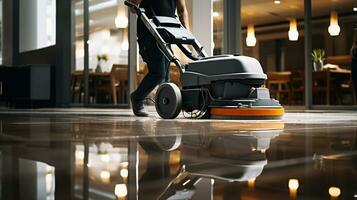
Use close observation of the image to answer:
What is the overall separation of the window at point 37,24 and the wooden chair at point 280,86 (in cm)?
376

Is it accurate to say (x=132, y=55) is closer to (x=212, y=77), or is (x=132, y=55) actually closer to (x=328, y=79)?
(x=328, y=79)

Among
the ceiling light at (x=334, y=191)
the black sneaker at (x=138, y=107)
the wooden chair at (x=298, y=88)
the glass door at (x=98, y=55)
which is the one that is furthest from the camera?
the glass door at (x=98, y=55)

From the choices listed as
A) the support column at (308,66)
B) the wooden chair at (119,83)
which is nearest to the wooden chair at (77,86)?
the wooden chair at (119,83)

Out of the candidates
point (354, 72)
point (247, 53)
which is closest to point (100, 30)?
point (247, 53)

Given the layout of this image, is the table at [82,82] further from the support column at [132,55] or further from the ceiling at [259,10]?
the support column at [132,55]

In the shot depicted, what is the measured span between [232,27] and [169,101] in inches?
120

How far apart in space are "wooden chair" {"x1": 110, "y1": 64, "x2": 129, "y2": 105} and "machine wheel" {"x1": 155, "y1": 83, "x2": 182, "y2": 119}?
11.9 ft

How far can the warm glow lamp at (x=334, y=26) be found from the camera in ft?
20.7

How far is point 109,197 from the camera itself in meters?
0.63

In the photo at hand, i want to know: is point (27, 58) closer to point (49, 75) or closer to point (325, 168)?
point (49, 75)

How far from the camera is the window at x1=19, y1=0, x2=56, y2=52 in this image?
27.7ft

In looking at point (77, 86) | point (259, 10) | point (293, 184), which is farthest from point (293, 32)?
point (293, 184)

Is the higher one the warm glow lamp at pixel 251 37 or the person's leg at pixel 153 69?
the warm glow lamp at pixel 251 37

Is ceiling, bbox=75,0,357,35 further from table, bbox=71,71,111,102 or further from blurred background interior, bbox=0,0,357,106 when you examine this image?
table, bbox=71,71,111,102
